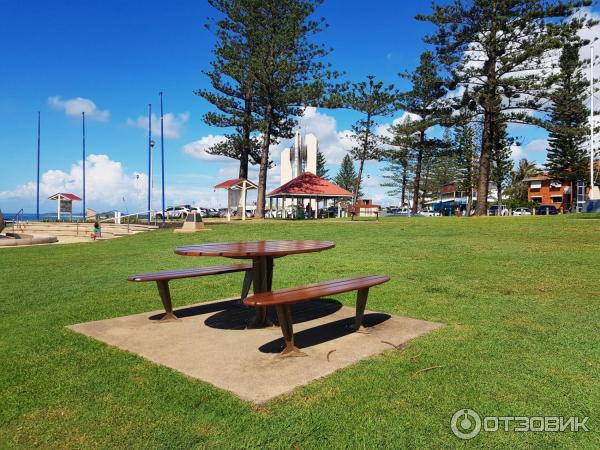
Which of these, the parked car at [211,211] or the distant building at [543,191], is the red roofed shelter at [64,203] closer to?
the parked car at [211,211]

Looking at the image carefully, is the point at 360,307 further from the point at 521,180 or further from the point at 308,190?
the point at 521,180

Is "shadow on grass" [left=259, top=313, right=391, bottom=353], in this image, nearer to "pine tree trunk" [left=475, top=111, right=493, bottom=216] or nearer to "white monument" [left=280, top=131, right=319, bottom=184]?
"pine tree trunk" [left=475, top=111, right=493, bottom=216]

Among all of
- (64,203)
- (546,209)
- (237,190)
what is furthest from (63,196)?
(546,209)

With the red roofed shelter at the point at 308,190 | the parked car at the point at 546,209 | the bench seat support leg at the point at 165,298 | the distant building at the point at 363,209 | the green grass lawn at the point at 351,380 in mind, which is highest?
the red roofed shelter at the point at 308,190

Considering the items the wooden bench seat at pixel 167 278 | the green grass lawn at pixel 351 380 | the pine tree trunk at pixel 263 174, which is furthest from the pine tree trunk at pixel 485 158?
the wooden bench seat at pixel 167 278

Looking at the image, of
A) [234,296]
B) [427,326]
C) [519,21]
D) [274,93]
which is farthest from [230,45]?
[427,326]

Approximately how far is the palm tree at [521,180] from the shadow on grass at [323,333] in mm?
66839

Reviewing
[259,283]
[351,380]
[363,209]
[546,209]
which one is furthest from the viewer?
[546,209]

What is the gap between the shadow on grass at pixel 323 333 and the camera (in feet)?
13.8

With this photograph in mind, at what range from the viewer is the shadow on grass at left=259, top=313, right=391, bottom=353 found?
4215 millimetres

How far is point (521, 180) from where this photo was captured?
71.0m

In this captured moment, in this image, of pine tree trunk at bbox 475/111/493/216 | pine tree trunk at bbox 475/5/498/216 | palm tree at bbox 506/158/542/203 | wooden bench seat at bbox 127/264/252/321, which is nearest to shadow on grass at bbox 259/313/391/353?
wooden bench seat at bbox 127/264/252/321

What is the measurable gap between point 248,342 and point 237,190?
1081 inches

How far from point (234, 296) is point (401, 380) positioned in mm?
3625
